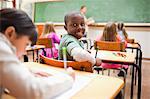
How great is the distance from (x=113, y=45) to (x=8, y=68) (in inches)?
88.9

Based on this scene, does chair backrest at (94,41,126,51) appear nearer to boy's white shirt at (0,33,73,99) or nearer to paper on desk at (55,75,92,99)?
paper on desk at (55,75,92,99)

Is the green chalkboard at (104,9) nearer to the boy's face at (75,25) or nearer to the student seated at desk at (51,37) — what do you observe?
the student seated at desk at (51,37)

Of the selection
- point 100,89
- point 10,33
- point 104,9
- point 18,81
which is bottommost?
point 100,89

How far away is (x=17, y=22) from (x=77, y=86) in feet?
1.51

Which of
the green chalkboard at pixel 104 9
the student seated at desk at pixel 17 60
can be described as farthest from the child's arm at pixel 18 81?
the green chalkboard at pixel 104 9

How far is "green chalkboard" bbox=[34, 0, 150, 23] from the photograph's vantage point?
19.4 ft

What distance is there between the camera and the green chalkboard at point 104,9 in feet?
19.4

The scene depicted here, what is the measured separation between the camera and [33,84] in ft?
2.07

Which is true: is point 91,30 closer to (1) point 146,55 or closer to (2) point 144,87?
(1) point 146,55

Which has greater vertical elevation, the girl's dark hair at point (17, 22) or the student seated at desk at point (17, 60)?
the girl's dark hair at point (17, 22)

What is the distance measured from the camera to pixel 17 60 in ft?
2.05

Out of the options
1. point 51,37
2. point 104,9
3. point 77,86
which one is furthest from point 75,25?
point 104,9

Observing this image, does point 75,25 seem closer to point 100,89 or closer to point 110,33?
point 100,89

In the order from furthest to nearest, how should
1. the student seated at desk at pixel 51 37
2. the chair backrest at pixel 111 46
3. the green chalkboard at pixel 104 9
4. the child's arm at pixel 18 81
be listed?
the green chalkboard at pixel 104 9
the student seated at desk at pixel 51 37
the chair backrest at pixel 111 46
the child's arm at pixel 18 81
